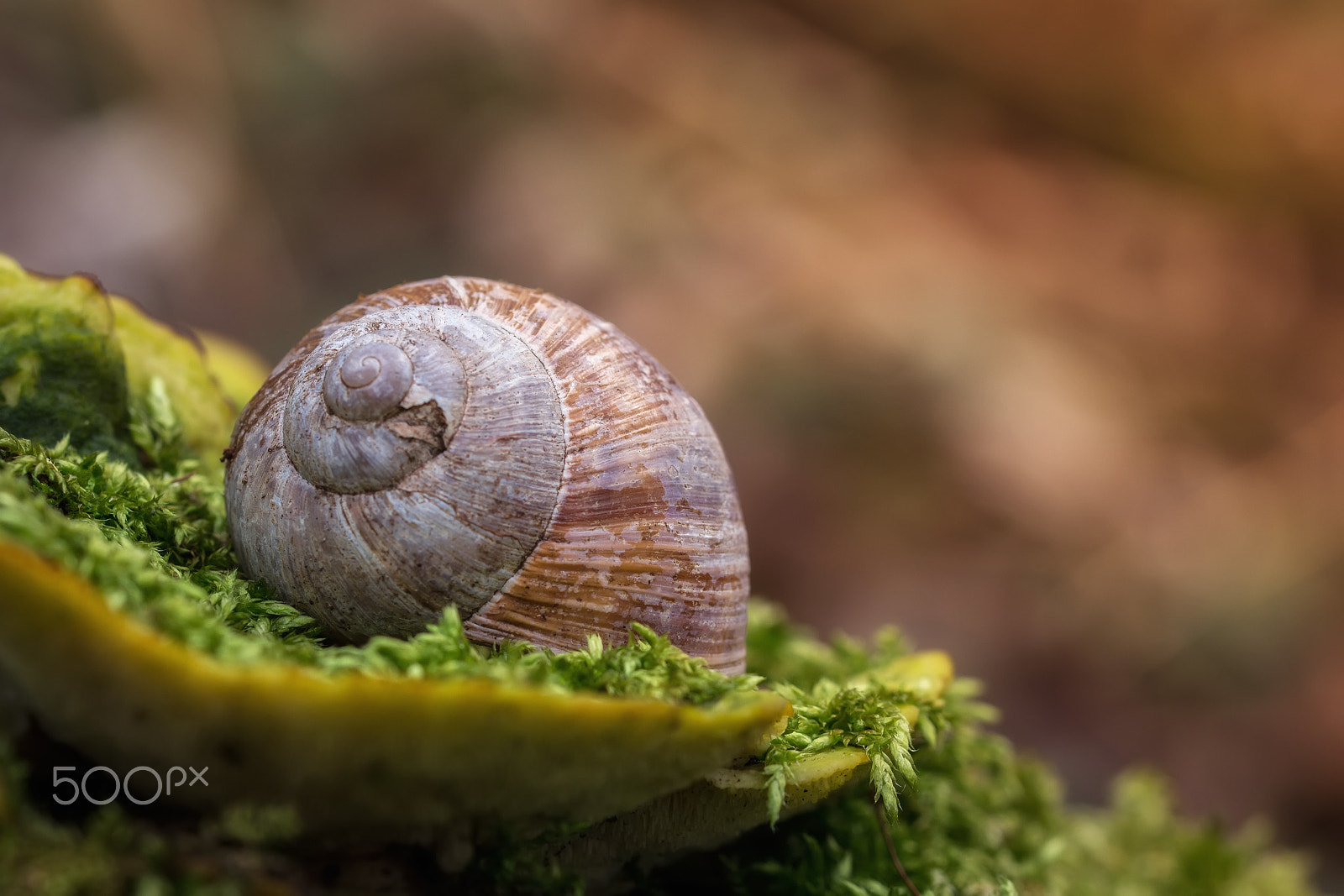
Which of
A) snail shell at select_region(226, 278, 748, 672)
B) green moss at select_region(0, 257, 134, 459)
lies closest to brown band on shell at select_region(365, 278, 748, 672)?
snail shell at select_region(226, 278, 748, 672)

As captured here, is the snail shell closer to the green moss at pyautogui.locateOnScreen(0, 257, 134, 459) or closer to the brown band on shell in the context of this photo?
the brown band on shell

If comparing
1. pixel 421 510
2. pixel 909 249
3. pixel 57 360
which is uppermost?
pixel 909 249

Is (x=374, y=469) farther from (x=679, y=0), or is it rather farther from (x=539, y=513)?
(x=679, y=0)

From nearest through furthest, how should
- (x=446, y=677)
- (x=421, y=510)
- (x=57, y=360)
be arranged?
1. (x=446, y=677)
2. (x=421, y=510)
3. (x=57, y=360)

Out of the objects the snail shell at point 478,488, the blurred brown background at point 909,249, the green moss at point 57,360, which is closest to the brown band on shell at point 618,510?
the snail shell at point 478,488

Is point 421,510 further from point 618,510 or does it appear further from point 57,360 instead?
point 57,360

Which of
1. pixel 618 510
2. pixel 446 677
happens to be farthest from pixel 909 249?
pixel 446 677
